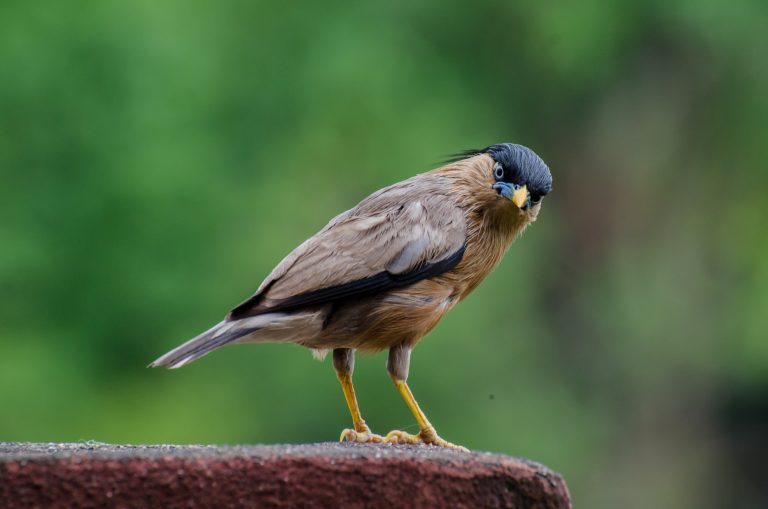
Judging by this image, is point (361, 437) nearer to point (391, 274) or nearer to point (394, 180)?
point (391, 274)

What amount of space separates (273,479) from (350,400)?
2.16m

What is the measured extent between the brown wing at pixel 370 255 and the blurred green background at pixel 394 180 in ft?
20.3

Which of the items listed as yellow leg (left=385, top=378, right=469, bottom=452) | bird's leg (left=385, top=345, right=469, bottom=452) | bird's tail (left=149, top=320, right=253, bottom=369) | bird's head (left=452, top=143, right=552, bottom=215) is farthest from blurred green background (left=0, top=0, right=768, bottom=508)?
bird's tail (left=149, top=320, right=253, bottom=369)

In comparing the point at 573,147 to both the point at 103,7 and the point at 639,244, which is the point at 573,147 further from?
the point at 103,7

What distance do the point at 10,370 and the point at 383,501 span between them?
920 centimetres

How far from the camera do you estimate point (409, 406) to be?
5.84 metres

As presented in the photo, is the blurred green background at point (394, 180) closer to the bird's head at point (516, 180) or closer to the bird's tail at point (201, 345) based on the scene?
the bird's head at point (516, 180)

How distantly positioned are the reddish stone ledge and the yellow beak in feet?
6.99

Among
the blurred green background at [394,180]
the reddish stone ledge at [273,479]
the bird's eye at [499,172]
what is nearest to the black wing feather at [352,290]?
the bird's eye at [499,172]

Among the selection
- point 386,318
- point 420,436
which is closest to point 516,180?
point 386,318

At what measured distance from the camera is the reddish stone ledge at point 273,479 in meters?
3.76

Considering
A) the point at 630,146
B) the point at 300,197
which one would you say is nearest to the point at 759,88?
the point at 630,146

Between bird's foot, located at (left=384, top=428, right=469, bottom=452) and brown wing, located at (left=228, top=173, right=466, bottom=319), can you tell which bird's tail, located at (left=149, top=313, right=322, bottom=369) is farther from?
bird's foot, located at (left=384, top=428, right=469, bottom=452)

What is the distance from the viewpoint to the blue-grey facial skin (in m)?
6.21
